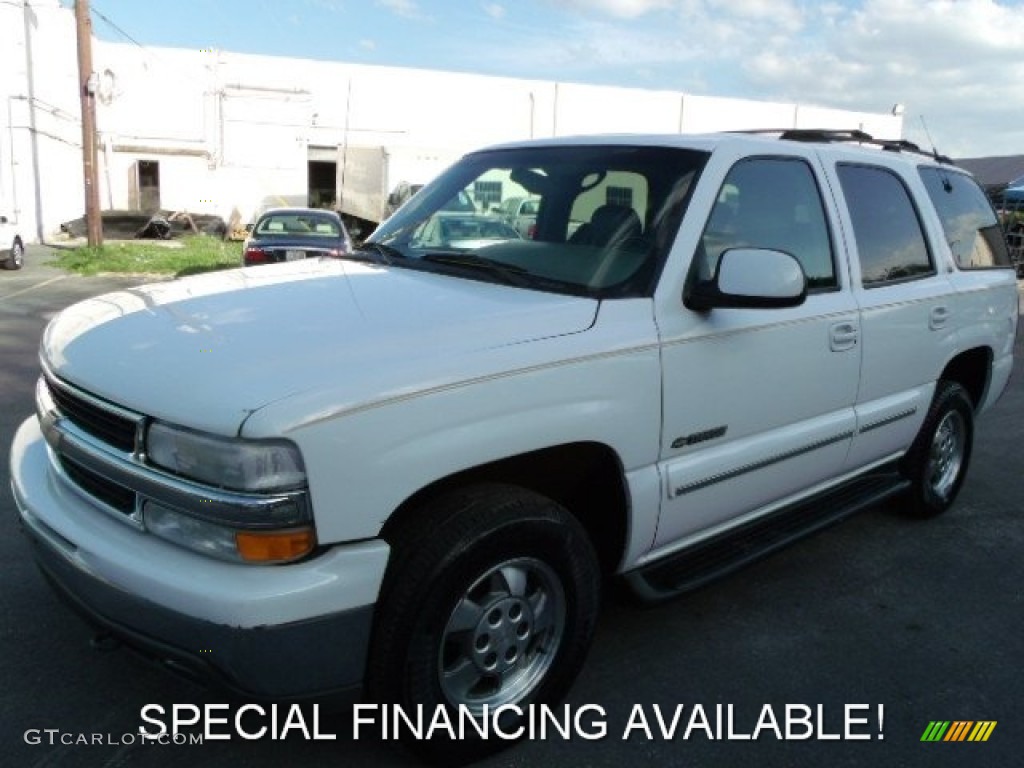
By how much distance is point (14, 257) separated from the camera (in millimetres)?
16906

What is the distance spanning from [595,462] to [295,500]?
110 cm

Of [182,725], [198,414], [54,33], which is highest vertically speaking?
[54,33]

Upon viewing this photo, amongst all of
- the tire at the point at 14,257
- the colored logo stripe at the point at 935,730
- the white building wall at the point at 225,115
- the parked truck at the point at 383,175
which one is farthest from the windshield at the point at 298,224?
the colored logo stripe at the point at 935,730

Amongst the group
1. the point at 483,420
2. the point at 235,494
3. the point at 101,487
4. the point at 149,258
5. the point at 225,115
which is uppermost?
the point at 225,115

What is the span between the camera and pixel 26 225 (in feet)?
76.7

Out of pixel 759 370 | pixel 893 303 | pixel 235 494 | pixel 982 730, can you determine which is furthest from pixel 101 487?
pixel 893 303

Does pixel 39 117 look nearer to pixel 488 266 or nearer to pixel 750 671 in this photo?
pixel 488 266

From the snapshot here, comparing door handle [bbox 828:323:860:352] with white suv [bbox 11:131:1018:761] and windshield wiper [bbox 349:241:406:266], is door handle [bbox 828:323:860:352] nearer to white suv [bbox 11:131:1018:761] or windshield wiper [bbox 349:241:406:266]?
white suv [bbox 11:131:1018:761]

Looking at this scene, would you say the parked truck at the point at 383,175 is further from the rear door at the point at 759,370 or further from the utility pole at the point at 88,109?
the rear door at the point at 759,370

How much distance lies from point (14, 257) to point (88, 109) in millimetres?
4706

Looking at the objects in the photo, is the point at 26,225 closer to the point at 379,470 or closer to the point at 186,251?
the point at 186,251

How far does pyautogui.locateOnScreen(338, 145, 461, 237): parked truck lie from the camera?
2459cm

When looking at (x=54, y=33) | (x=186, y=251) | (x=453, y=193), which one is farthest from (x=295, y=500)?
(x=54, y=33)

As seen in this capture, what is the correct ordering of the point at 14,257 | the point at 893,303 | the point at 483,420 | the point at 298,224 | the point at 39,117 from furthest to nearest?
the point at 39,117, the point at 14,257, the point at 298,224, the point at 893,303, the point at 483,420
